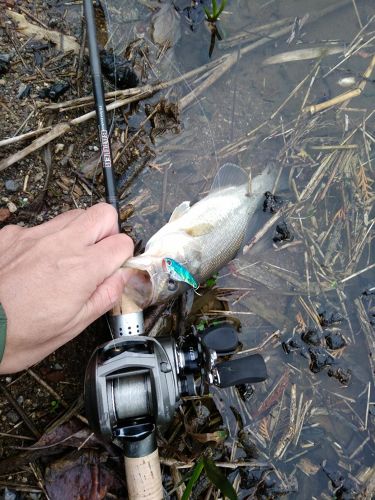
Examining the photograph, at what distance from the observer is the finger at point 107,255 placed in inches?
94.6

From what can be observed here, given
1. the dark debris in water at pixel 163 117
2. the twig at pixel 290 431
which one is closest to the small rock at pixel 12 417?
the twig at pixel 290 431

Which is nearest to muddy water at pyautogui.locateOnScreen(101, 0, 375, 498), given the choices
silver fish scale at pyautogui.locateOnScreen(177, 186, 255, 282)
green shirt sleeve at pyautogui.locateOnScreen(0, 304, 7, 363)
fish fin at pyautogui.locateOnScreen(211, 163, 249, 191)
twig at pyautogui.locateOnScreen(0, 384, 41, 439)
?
fish fin at pyautogui.locateOnScreen(211, 163, 249, 191)

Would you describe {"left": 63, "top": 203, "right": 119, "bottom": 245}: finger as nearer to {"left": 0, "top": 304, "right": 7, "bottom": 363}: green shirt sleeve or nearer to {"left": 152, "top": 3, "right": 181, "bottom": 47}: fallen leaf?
{"left": 0, "top": 304, "right": 7, "bottom": 363}: green shirt sleeve

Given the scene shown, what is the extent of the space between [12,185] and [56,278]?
1.50m

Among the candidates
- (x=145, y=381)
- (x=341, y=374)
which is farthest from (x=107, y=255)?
(x=341, y=374)

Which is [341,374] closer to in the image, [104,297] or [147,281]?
[147,281]

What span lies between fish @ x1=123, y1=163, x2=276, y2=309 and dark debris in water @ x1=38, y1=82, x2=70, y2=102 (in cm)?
131

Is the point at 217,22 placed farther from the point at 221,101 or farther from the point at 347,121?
the point at 347,121

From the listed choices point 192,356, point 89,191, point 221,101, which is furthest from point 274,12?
point 192,356

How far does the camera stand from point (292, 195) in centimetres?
401

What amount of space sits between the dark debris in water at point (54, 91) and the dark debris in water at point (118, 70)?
37cm

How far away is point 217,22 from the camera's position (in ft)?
13.6

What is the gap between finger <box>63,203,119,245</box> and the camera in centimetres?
246

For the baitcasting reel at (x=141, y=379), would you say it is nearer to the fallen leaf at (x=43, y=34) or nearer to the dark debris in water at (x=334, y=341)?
the dark debris in water at (x=334, y=341)
